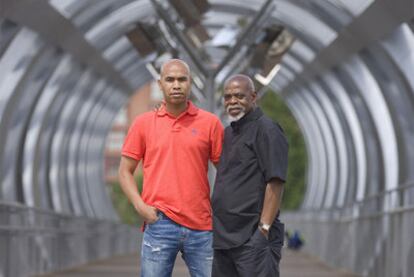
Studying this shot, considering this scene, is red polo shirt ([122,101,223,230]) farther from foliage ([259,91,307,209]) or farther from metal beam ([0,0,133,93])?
foliage ([259,91,307,209])

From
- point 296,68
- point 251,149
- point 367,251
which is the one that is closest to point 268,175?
point 251,149

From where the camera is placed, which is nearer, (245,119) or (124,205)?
(245,119)

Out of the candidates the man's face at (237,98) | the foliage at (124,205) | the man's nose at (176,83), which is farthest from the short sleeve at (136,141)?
the foliage at (124,205)

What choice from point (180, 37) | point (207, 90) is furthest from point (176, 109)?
point (207, 90)

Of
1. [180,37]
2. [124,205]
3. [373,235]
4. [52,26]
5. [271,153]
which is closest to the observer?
[271,153]

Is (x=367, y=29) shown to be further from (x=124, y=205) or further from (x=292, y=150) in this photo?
(x=124, y=205)

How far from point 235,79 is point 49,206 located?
1931 cm

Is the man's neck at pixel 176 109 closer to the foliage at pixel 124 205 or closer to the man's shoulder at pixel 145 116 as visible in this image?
the man's shoulder at pixel 145 116

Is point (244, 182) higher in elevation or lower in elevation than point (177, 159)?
lower

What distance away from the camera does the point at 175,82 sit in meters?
7.92

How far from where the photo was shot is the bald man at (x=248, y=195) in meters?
7.98

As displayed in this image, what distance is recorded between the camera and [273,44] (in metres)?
22.1

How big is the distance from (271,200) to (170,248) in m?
0.64

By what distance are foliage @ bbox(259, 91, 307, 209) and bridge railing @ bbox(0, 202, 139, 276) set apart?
55191 mm
